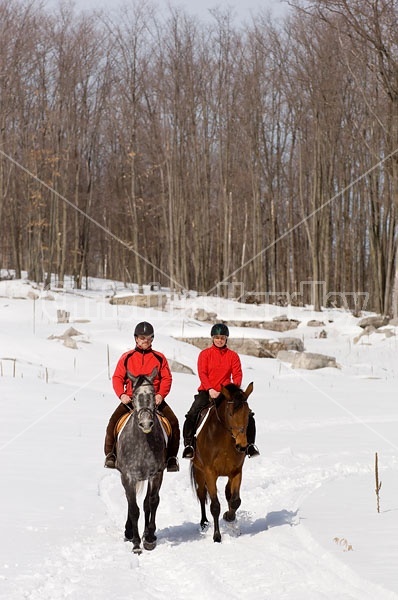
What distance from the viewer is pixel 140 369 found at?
7250 mm

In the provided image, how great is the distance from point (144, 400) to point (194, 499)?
2744 millimetres

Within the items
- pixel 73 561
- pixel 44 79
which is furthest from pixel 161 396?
pixel 44 79

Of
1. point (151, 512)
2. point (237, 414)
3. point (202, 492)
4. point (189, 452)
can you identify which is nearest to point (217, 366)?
point (189, 452)

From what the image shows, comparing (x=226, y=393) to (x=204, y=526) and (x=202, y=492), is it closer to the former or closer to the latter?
(x=202, y=492)

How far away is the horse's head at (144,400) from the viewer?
6.50m

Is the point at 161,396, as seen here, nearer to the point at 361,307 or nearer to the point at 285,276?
the point at 361,307

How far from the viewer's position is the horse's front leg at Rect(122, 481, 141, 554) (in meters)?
6.62

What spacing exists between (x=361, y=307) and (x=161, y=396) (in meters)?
38.9

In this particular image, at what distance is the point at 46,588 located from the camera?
5.35 m

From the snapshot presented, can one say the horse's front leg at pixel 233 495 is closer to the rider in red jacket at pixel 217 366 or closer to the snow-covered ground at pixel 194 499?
the snow-covered ground at pixel 194 499

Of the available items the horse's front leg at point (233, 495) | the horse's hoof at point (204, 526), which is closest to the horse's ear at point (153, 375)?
the horse's front leg at point (233, 495)

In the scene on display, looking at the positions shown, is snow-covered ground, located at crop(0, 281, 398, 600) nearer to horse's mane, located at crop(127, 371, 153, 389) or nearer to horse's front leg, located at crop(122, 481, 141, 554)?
horse's front leg, located at crop(122, 481, 141, 554)

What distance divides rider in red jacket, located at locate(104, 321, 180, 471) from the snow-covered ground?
822mm

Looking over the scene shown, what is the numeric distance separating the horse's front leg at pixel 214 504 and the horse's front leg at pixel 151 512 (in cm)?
55
